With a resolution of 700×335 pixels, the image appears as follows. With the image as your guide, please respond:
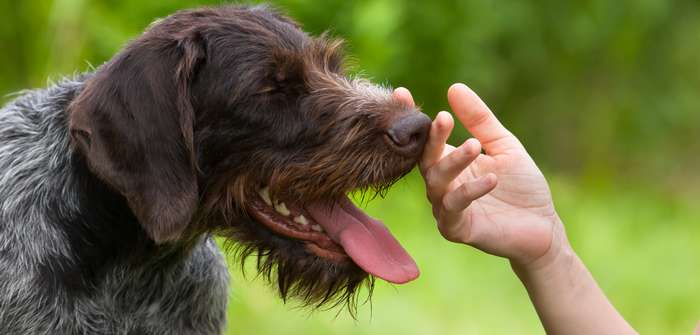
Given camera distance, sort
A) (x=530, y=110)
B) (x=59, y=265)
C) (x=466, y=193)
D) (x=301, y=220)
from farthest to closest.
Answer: (x=530, y=110) < (x=301, y=220) < (x=59, y=265) < (x=466, y=193)

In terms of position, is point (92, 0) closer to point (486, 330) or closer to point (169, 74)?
point (486, 330)

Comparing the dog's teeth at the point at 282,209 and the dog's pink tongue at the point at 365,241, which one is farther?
the dog's teeth at the point at 282,209

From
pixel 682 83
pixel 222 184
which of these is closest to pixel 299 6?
pixel 682 83

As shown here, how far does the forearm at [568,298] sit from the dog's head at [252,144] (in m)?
0.46

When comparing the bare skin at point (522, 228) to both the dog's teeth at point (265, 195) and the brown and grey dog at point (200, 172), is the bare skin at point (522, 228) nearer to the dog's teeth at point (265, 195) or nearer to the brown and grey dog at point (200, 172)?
the brown and grey dog at point (200, 172)

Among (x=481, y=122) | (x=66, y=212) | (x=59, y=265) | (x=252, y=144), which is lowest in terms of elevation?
(x=59, y=265)

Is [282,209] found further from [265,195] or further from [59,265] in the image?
[59,265]

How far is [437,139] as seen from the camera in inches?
146

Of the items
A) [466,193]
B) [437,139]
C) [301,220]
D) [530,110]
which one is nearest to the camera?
[466,193]

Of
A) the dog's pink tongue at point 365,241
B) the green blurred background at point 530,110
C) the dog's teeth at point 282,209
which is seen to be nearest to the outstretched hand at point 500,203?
the dog's pink tongue at point 365,241

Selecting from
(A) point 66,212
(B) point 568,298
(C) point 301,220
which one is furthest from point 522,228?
(A) point 66,212

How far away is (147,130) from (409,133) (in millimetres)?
784

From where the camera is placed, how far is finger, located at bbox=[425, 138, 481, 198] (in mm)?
3521

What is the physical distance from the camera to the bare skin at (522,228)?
3.89m
